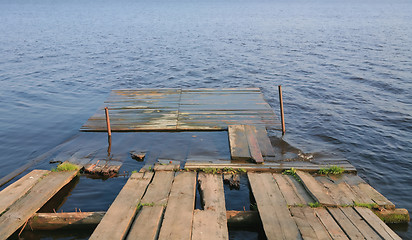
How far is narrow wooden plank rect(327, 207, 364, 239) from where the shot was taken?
6.78 m

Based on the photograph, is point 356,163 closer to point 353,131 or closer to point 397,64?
point 353,131

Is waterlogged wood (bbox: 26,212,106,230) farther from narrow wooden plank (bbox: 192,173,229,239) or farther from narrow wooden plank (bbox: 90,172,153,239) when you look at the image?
narrow wooden plank (bbox: 192,173,229,239)

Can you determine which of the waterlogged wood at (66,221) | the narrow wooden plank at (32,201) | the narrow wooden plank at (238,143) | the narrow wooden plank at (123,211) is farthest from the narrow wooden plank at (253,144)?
the narrow wooden plank at (32,201)

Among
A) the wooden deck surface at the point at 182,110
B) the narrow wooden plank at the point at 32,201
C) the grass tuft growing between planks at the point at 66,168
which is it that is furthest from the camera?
the wooden deck surface at the point at 182,110

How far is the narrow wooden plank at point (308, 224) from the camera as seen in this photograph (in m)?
6.74

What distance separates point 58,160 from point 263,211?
28.6ft

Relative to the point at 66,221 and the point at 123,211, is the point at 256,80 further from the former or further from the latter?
the point at 66,221

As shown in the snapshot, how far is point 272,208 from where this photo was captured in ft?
25.3

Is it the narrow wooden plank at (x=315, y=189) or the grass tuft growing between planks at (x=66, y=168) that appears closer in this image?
the narrow wooden plank at (x=315, y=189)

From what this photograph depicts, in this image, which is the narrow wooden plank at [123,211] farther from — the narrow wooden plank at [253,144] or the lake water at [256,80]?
the narrow wooden plank at [253,144]

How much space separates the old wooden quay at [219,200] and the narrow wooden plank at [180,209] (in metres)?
0.02

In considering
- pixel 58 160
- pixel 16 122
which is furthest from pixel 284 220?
pixel 16 122

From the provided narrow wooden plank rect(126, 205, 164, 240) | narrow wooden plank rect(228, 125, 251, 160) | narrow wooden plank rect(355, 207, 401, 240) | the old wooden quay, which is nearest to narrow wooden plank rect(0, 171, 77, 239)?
the old wooden quay

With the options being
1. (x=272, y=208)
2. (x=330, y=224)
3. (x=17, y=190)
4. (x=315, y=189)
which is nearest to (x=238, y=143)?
(x=315, y=189)
